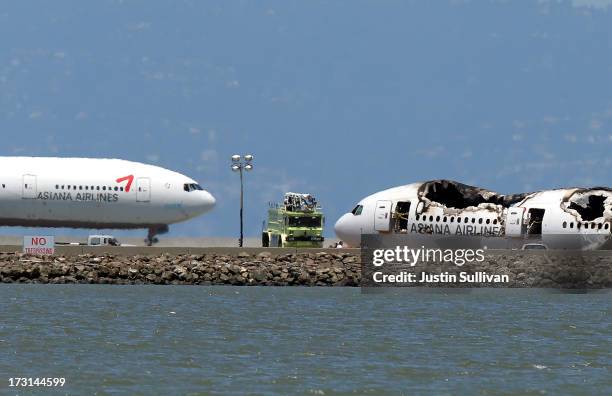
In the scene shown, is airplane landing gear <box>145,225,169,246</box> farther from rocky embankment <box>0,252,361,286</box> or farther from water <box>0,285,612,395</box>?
water <box>0,285,612,395</box>

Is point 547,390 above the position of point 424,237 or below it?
below

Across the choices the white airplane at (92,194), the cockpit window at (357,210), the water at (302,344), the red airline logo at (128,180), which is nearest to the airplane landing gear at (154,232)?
the white airplane at (92,194)

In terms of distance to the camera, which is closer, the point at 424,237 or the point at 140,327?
the point at 140,327

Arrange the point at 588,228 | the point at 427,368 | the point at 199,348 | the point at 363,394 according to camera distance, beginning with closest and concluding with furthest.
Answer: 1. the point at 363,394
2. the point at 427,368
3. the point at 199,348
4. the point at 588,228

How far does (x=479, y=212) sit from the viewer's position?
11106cm

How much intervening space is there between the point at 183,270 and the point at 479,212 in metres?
20.5

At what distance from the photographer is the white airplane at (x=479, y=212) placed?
4257 inches

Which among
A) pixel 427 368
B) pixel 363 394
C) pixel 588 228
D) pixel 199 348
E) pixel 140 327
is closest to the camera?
pixel 363 394

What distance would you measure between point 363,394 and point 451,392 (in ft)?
9.44

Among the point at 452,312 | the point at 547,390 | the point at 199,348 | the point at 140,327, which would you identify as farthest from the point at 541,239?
the point at 547,390

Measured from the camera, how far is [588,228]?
108000mm

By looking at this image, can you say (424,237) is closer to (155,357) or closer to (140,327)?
(140,327)

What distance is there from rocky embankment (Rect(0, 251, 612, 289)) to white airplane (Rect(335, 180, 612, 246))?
2.32 metres

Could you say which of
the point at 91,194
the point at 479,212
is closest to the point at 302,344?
the point at 479,212
